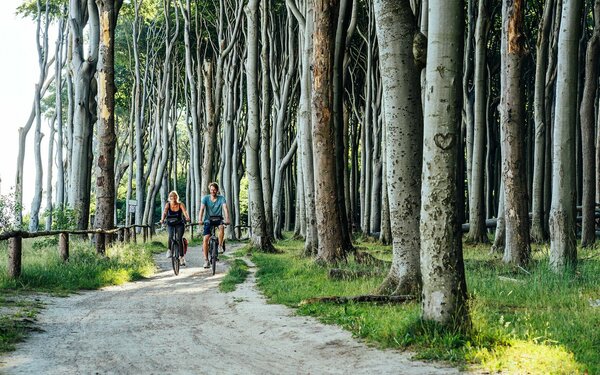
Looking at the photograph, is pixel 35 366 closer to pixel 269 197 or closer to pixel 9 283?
pixel 9 283

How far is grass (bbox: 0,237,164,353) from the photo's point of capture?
328 inches

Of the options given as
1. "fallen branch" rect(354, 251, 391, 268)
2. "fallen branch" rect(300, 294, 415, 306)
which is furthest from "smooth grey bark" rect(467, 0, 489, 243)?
"fallen branch" rect(300, 294, 415, 306)

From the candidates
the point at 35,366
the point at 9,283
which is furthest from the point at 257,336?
the point at 9,283

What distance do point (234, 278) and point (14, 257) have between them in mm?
4262

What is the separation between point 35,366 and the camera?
6.12m

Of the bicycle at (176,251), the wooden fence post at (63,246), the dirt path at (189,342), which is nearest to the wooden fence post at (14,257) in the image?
the dirt path at (189,342)

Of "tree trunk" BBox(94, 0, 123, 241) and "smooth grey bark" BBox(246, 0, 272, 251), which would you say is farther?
"smooth grey bark" BBox(246, 0, 272, 251)

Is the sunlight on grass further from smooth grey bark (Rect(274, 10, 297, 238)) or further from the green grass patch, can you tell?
smooth grey bark (Rect(274, 10, 297, 238))

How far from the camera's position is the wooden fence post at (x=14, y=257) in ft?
38.3

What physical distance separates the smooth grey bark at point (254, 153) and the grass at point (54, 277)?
4.78 m

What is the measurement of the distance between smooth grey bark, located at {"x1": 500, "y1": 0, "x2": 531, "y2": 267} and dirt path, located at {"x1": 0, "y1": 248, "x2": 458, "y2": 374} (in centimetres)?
560

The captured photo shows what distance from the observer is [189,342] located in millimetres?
7387

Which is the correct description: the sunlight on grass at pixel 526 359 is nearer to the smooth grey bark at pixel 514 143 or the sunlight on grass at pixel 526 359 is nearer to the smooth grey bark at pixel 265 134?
the smooth grey bark at pixel 514 143

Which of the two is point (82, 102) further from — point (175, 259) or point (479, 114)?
point (479, 114)
